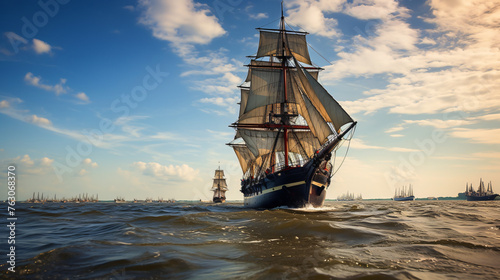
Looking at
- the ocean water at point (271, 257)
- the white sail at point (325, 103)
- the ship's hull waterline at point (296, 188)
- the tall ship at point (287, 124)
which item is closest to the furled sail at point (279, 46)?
the tall ship at point (287, 124)

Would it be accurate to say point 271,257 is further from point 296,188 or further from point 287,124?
point 287,124

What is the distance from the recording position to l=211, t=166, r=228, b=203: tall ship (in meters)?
135

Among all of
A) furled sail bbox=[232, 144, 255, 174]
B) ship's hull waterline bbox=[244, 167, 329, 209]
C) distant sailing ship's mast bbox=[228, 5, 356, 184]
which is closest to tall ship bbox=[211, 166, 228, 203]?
furled sail bbox=[232, 144, 255, 174]

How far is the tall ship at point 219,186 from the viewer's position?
13500 cm

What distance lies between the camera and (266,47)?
5841 centimetres

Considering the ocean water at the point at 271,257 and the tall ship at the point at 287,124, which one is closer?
the ocean water at the point at 271,257

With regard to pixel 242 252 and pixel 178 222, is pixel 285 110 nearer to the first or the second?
pixel 178 222

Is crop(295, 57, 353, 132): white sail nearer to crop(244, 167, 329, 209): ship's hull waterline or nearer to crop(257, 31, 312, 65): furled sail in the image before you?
crop(244, 167, 329, 209): ship's hull waterline

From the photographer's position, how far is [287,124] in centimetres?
5091

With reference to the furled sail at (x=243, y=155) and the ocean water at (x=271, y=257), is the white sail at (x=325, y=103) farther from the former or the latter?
the furled sail at (x=243, y=155)

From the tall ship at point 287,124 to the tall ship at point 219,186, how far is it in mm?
66366

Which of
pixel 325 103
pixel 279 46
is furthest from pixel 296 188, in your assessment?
pixel 279 46

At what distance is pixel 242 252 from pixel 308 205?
89.5ft

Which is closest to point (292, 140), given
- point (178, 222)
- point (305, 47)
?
point (305, 47)
